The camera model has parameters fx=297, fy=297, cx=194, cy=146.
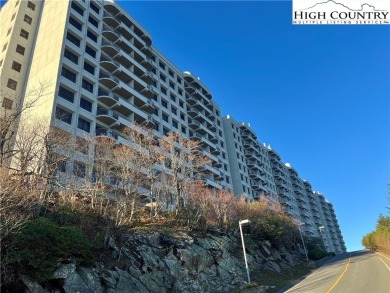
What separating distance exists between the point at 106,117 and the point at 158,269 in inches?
937

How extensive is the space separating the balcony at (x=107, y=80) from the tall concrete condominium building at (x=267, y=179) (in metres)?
29.0

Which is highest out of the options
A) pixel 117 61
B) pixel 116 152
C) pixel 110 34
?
pixel 110 34

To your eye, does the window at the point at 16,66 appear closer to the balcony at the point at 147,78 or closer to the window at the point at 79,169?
the balcony at the point at 147,78

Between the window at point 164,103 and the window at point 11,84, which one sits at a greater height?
the window at point 164,103

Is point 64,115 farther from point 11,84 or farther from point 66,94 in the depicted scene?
point 11,84

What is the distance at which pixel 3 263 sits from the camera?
11125 millimetres

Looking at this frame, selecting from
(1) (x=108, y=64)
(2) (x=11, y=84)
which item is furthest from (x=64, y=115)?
(1) (x=108, y=64)

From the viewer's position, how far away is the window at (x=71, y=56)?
3844 centimetres

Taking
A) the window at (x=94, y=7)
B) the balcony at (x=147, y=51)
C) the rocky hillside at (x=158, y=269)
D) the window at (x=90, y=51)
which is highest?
the window at (x=94, y=7)

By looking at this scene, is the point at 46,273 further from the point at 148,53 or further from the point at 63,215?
the point at 148,53

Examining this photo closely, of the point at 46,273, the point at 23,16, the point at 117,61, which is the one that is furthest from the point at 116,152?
the point at 23,16

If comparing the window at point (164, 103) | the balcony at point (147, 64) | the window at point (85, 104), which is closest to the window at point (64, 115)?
the window at point (85, 104)

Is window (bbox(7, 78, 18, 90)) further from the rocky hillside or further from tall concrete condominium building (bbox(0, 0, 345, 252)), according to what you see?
the rocky hillside

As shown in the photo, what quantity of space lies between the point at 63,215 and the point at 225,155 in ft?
186
